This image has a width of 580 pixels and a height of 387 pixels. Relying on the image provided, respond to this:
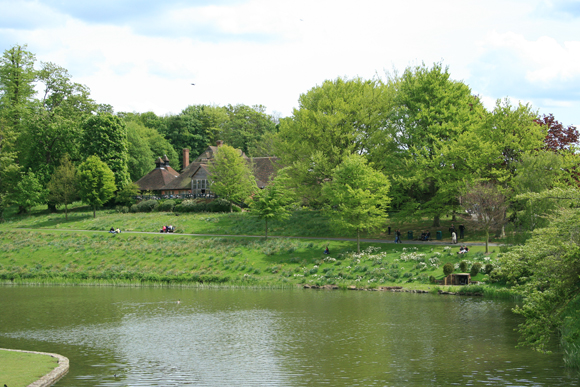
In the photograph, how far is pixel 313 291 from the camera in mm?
32812

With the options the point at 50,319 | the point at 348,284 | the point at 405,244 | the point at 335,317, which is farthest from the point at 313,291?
the point at 50,319

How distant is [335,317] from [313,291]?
8.96 metres

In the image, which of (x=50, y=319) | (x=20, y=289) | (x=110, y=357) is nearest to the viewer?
(x=110, y=357)

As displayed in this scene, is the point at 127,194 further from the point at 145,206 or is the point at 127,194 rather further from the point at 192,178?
the point at 192,178

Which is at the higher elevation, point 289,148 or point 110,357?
point 289,148

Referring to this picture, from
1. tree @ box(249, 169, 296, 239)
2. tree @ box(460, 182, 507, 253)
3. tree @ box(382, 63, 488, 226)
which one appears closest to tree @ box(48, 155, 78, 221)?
tree @ box(249, 169, 296, 239)

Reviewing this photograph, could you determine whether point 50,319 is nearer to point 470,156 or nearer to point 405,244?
point 405,244

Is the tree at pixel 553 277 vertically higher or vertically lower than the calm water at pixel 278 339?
higher

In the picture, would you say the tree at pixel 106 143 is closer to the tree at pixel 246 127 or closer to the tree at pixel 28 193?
the tree at pixel 28 193

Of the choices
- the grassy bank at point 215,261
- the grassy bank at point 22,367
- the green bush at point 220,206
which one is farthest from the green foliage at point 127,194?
the grassy bank at point 22,367

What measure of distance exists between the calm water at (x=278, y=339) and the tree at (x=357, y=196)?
1034 centimetres

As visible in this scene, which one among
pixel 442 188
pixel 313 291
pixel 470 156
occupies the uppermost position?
pixel 470 156

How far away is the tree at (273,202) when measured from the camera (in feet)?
150

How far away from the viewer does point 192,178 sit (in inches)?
2726
